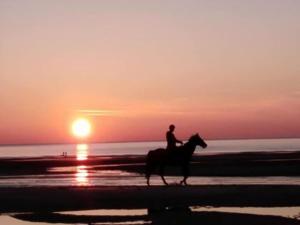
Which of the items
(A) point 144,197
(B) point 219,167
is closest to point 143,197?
(A) point 144,197

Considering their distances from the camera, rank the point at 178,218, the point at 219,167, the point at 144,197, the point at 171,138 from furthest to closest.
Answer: the point at 219,167 < the point at 171,138 < the point at 144,197 < the point at 178,218

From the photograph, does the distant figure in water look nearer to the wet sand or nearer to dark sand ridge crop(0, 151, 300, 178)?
the wet sand

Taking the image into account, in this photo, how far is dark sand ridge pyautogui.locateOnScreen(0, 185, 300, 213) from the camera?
68.3ft

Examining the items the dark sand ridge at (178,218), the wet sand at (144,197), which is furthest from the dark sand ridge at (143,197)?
the dark sand ridge at (178,218)

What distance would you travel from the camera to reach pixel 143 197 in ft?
75.6

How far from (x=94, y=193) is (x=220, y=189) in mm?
5162

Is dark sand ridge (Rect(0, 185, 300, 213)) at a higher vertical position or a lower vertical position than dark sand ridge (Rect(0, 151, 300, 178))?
lower

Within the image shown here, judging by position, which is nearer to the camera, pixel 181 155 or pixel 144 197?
pixel 144 197

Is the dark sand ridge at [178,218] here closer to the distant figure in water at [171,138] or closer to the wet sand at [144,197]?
the wet sand at [144,197]

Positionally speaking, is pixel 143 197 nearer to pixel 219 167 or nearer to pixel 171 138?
pixel 171 138

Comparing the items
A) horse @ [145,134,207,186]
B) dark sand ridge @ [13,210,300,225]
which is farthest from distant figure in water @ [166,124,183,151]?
dark sand ridge @ [13,210,300,225]

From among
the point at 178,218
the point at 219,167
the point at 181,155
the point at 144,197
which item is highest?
the point at 219,167

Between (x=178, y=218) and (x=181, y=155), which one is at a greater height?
(x=181, y=155)

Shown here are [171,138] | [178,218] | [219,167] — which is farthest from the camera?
[219,167]
